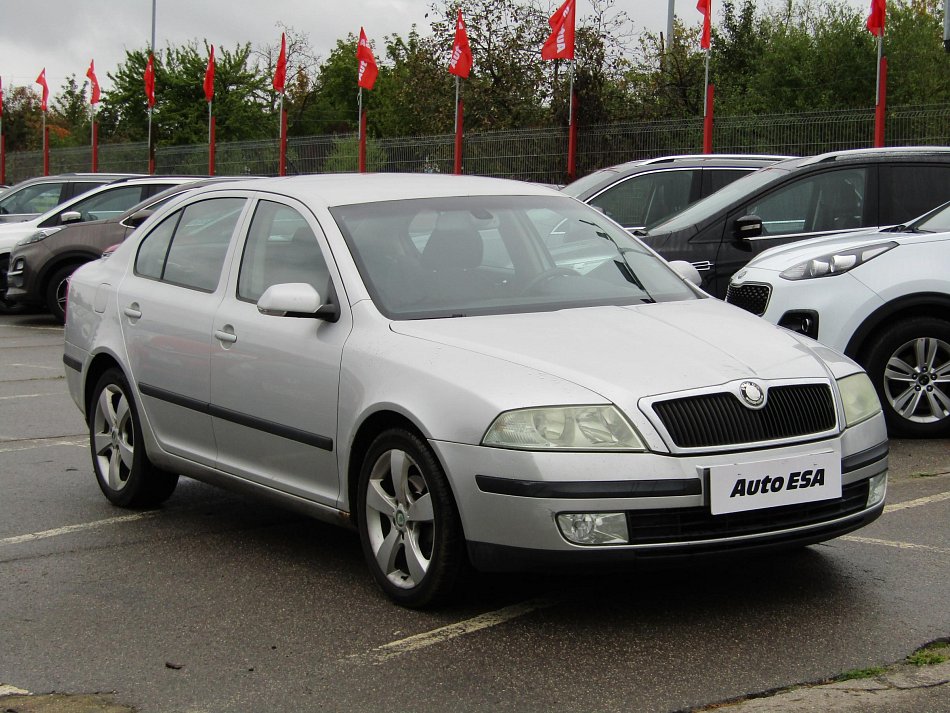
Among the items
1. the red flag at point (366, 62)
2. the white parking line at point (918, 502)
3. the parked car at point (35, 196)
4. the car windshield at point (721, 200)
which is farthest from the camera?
the red flag at point (366, 62)

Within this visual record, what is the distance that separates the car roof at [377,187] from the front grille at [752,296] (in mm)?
2641

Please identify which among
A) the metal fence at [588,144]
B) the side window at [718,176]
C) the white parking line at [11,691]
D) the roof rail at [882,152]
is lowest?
the white parking line at [11,691]

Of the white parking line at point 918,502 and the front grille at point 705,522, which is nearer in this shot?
the front grille at point 705,522

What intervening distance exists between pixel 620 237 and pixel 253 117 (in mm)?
48060

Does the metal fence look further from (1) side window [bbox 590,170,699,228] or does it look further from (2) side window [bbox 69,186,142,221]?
(2) side window [bbox 69,186,142,221]

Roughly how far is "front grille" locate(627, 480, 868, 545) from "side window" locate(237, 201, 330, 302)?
1.72m

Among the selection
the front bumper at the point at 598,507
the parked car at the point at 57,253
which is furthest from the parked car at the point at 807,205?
the parked car at the point at 57,253

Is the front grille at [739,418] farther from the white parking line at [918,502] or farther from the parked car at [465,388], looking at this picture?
the white parking line at [918,502]

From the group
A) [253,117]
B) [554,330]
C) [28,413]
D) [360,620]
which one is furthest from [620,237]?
[253,117]

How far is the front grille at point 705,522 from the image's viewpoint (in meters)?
4.29

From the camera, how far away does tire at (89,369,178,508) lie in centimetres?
651

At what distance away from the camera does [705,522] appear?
171 inches

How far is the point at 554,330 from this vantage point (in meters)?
4.88

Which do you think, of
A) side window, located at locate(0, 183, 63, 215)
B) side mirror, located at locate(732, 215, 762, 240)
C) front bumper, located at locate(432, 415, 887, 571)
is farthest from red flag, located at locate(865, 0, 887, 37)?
front bumper, located at locate(432, 415, 887, 571)
